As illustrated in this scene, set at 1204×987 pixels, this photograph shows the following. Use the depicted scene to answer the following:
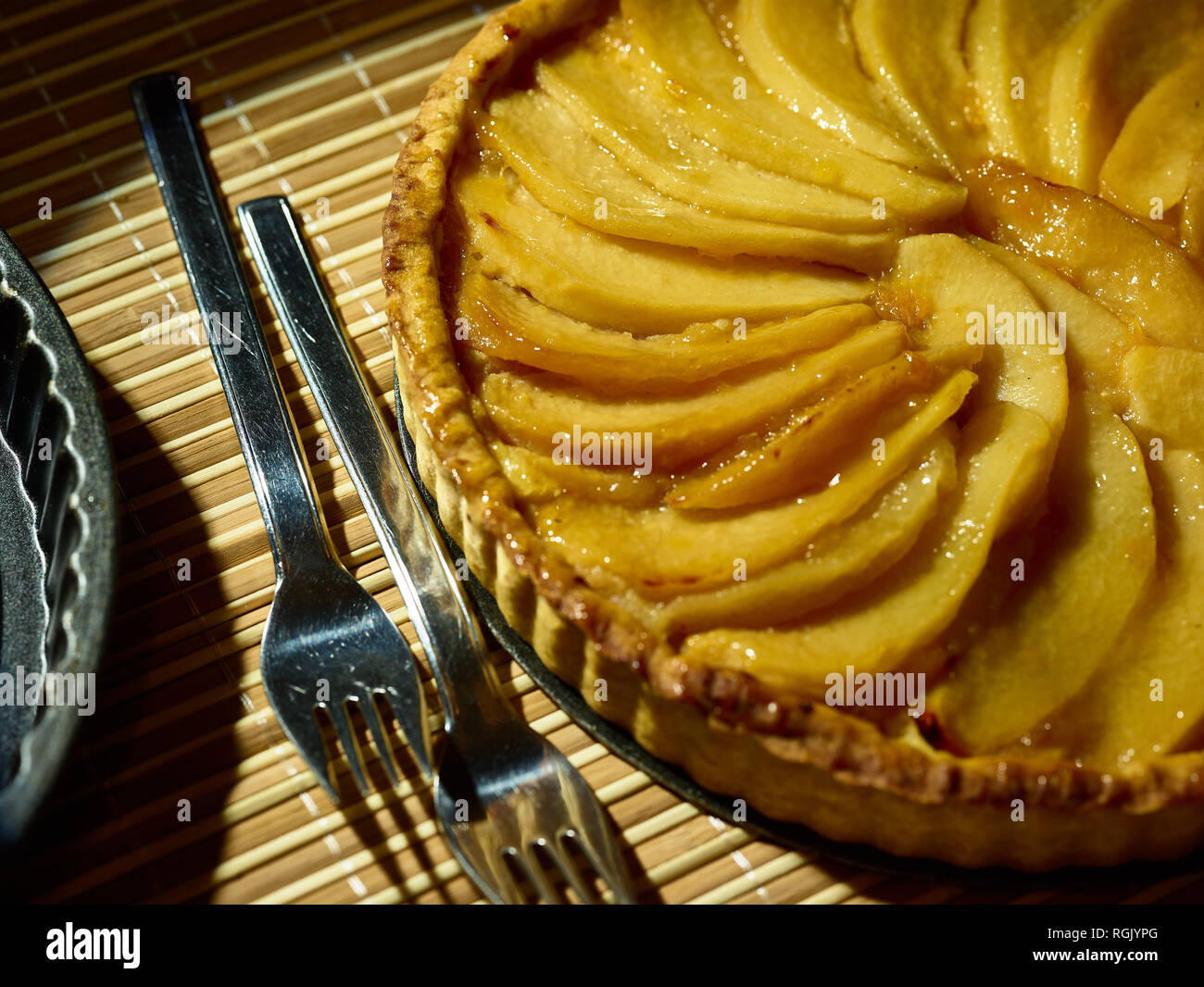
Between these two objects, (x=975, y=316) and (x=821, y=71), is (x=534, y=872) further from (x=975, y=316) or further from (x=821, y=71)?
(x=821, y=71)

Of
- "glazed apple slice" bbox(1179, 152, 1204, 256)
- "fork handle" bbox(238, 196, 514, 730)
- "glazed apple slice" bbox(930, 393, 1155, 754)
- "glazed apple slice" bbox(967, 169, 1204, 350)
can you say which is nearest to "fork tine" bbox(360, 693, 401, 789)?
"fork handle" bbox(238, 196, 514, 730)

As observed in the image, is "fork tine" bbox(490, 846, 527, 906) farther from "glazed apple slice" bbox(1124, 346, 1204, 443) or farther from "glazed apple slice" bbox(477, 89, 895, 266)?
"glazed apple slice" bbox(1124, 346, 1204, 443)

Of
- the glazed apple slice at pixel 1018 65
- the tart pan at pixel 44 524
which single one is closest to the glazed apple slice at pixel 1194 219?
the glazed apple slice at pixel 1018 65

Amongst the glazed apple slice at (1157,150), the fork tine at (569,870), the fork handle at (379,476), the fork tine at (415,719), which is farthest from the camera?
the glazed apple slice at (1157,150)

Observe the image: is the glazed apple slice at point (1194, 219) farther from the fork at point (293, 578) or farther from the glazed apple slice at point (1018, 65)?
the fork at point (293, 578)

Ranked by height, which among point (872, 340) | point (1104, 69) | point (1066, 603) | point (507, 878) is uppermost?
point (1104, 69)

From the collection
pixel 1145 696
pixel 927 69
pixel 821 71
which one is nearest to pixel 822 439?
pixel 1145 696

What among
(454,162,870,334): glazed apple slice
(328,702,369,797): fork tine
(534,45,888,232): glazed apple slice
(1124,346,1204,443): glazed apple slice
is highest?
(534,45,888,232): glazed apple slice
